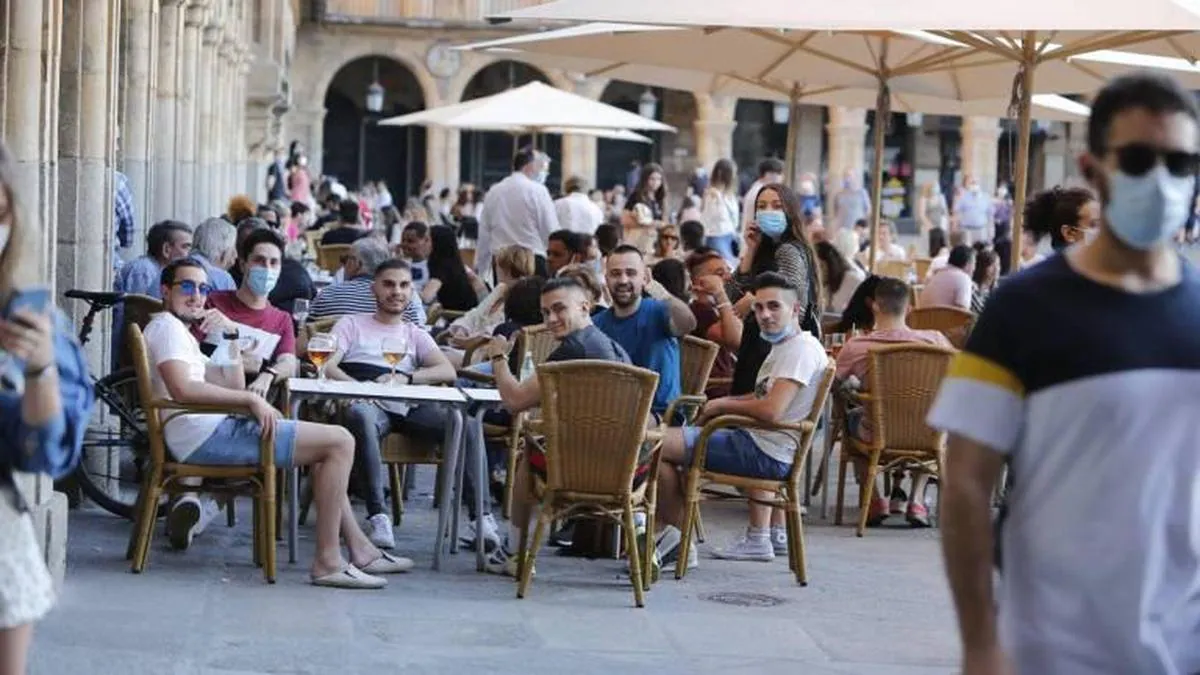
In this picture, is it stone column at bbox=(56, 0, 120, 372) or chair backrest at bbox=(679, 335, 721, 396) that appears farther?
stone column at bbox=(56, 0, 120, 372)

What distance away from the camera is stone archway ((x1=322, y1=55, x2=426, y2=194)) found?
5191 cm

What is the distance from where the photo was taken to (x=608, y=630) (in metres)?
8.45

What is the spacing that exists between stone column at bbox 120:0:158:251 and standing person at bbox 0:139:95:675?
10.3 meters

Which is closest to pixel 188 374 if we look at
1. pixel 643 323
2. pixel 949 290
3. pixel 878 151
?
pixel 643 323

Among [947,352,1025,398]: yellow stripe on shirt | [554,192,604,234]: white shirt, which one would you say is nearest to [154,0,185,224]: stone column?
[554,192,604,234]: white shirt

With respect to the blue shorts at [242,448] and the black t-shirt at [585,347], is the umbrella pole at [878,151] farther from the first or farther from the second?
the blue shorts at [242,448]

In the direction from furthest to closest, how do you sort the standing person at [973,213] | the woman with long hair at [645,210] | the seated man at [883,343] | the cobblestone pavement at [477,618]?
the standing person at [973,213]
the woman with long hair at [645,210]
the seated man at [883,343]
the cobblestone pavement at [477,618]

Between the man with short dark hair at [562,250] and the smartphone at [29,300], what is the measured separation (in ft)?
29.6

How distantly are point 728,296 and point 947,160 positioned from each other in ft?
144

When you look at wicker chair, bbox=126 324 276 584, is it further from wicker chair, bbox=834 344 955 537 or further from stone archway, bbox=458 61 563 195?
stone archway, bbox=458 61 563 195

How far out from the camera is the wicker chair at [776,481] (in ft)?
31.1

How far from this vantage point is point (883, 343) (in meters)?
11.1

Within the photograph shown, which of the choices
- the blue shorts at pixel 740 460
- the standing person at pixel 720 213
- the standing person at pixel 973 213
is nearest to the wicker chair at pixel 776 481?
the blue shorts at pixel 740 460

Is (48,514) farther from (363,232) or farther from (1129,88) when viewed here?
(363,232)
